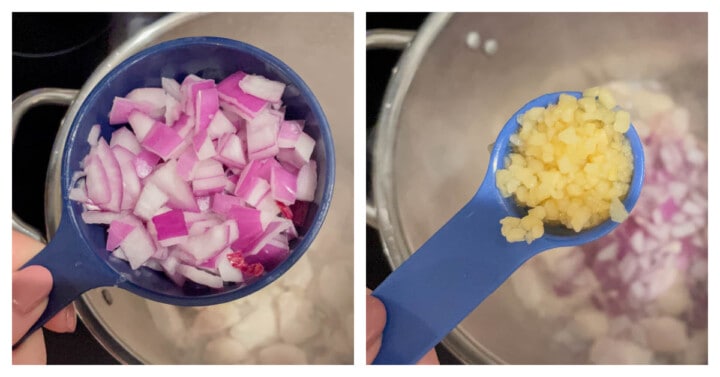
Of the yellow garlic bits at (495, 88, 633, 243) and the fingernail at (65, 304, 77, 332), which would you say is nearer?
the yellow garlic bits at (495, 88, 633, 243)

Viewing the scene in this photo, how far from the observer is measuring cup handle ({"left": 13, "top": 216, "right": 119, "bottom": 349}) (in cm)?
58

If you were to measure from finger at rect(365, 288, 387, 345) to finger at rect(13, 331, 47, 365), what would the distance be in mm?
372

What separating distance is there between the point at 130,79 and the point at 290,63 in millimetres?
180

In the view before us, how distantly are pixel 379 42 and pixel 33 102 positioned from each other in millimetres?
414

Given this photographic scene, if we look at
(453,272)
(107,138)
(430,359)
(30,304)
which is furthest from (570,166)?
(30,304)

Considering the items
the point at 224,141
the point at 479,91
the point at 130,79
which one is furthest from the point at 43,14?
the point at 479,91

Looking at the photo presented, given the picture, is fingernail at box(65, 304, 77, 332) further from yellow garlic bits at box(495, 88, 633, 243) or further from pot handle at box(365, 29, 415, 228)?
yellow garlic bits at box(495, 88, 633, 243)

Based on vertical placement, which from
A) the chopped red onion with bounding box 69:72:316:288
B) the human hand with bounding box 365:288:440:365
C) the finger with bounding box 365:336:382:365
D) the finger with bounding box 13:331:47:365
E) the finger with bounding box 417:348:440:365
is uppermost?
the chopped red onion with bounding box 69:72:316:288

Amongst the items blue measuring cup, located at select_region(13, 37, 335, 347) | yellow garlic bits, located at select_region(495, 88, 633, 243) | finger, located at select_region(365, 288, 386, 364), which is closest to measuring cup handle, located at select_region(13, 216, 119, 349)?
blue measuring cup, located at select_region(13, 37, 335, 347)

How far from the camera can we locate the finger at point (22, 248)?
2.10 feet

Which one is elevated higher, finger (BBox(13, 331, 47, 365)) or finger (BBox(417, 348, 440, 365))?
finger (BBox(417, 348, 440, 365))

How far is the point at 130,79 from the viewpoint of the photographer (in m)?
0.60

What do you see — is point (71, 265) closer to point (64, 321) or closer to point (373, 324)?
point (64, 321)
